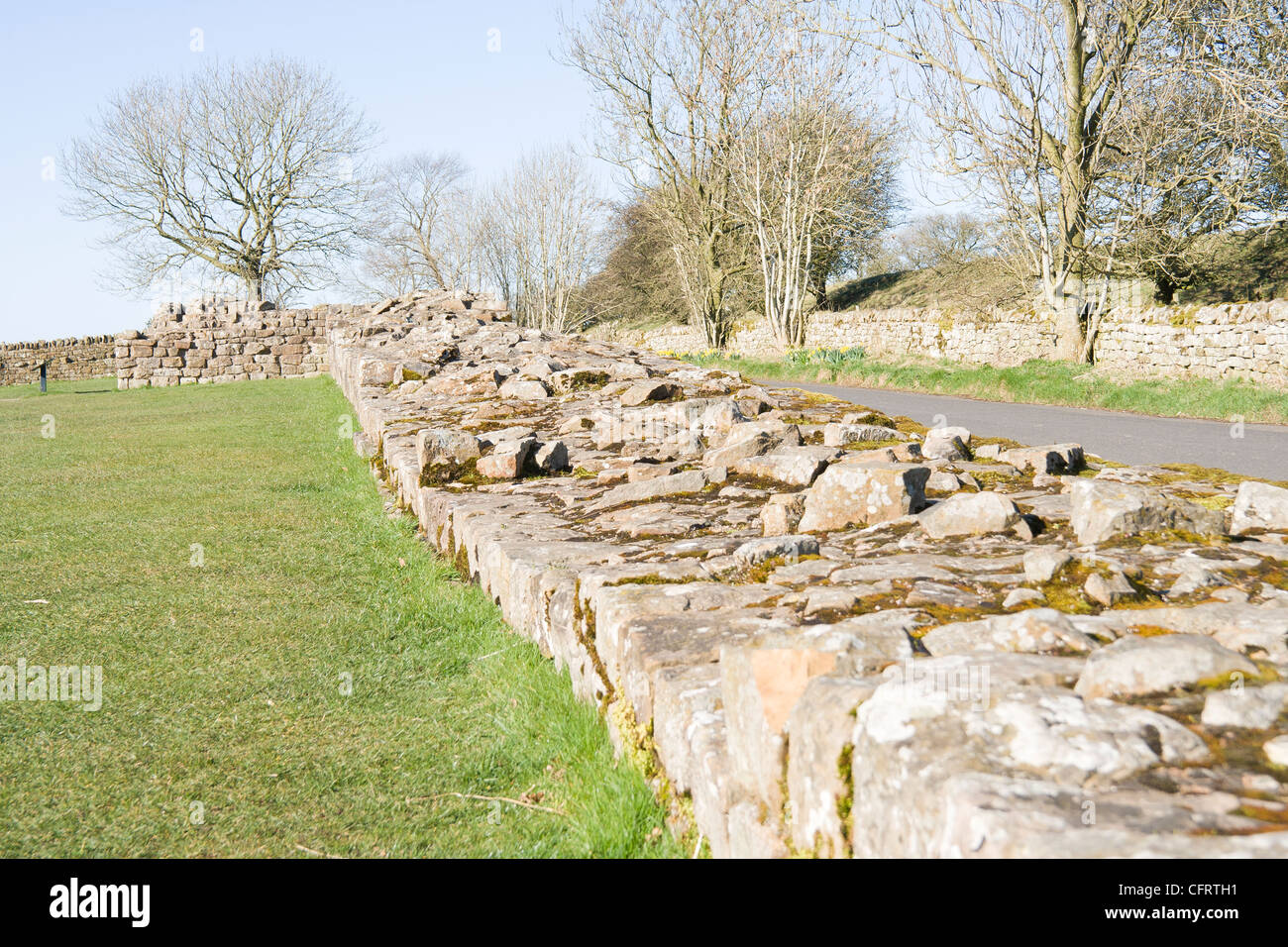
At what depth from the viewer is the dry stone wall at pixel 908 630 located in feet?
4.57

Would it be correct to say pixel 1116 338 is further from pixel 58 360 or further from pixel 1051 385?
pixel 58 360

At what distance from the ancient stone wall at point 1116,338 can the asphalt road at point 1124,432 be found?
2.62 m

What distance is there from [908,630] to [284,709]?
2.40 meters

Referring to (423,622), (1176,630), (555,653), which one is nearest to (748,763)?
(1176,630)

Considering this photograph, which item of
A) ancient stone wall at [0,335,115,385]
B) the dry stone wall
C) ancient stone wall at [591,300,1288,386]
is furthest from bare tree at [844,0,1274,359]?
ancient stone wall at [0,335,115,385]

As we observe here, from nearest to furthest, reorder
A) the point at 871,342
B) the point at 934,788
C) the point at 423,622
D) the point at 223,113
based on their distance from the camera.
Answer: the point at 934,788 < the point at 423,622 < the point at 871,342 < the point at 223,113

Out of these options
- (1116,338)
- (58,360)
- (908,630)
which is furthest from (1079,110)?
(58,360)

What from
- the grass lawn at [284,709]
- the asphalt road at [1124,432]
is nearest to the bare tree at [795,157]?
the asphalt road at [1124,432]

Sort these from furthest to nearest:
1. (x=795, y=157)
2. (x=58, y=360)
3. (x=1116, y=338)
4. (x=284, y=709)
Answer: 1. (x=58, y=360)
2. (x=795, y=157)
3. (x=1116, y=338)
4. (x=284, y=709)

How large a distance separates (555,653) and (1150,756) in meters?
2.16

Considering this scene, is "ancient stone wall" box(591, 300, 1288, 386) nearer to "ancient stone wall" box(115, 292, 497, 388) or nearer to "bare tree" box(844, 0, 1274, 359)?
"bare tree" box(844, 0, 1274, 359)

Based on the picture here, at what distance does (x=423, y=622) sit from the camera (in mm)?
4199

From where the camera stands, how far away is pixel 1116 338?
1562cm
